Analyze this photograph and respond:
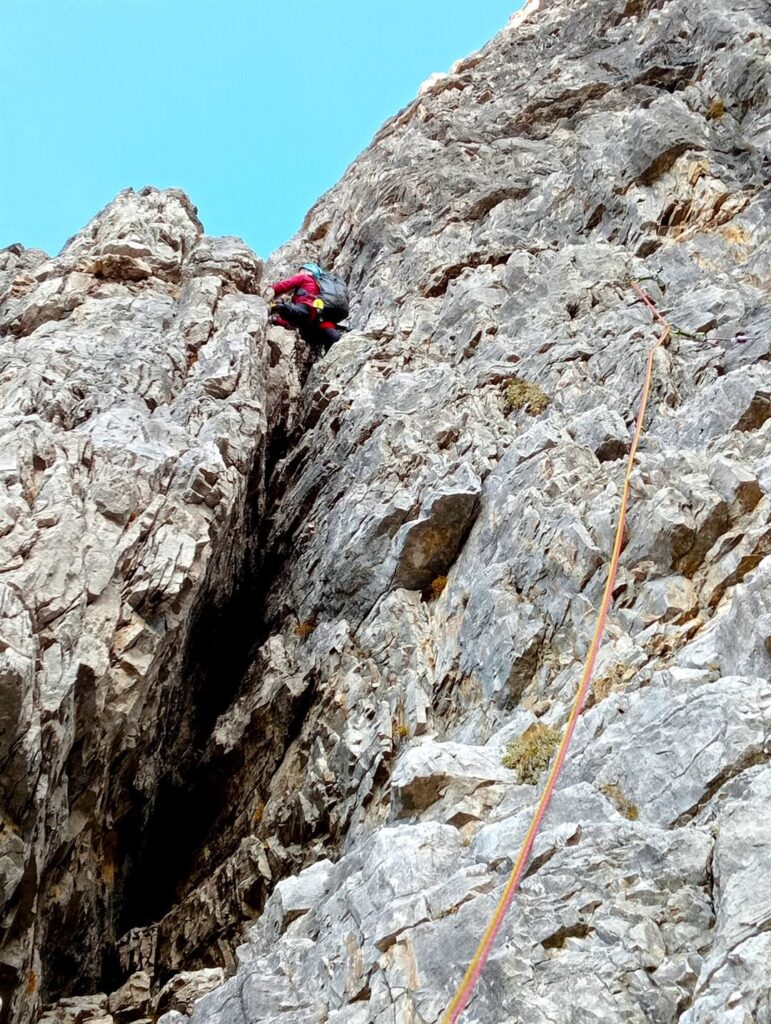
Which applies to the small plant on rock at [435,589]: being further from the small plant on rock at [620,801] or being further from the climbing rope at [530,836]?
the small plant on rock at [620,801]

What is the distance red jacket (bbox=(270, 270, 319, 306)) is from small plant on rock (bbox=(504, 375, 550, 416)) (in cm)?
1036

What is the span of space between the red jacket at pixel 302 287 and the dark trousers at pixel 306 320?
0.99ft

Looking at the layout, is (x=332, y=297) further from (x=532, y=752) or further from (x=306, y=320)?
(x=532, y=752)

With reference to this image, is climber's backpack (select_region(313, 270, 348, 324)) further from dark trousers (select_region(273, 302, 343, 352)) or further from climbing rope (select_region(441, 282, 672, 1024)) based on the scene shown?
climbing rope (select_region(441, 282, 672, 1024))

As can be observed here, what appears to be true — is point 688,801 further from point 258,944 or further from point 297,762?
point 297,762

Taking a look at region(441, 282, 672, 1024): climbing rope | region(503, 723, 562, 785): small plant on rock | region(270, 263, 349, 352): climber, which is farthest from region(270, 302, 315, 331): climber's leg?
region(503, 723, 562, 785): small plant on rock

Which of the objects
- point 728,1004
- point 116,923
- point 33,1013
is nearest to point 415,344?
point 116,923

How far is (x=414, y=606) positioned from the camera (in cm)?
1427

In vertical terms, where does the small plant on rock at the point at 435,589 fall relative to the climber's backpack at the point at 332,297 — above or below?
below

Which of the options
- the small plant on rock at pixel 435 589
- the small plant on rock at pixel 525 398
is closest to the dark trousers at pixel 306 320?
the small plant on rock at pixel 525 398

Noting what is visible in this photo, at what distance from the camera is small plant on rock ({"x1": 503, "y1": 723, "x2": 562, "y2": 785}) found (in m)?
9.20

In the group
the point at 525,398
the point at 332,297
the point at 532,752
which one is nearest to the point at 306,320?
the point at 332,297

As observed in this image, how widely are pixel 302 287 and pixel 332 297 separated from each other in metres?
1.04

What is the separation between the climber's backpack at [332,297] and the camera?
84.4ft
